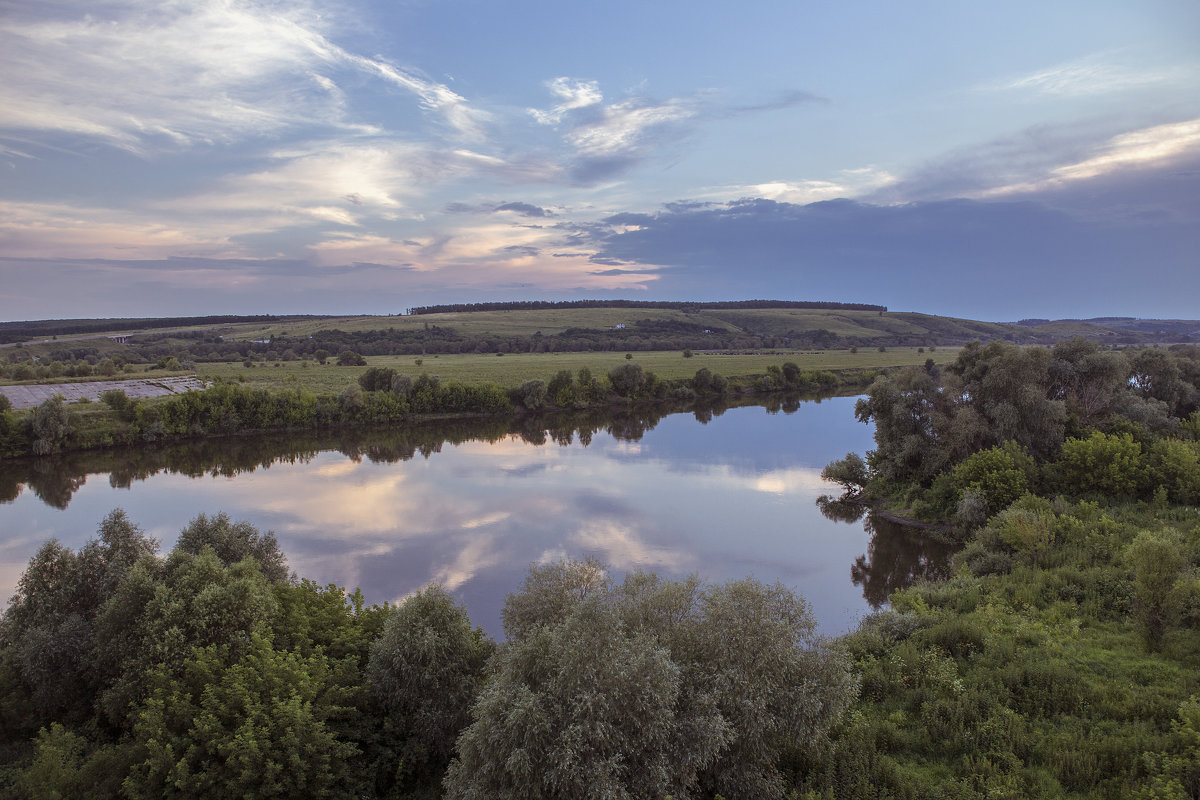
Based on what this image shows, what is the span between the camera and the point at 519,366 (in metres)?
82.2

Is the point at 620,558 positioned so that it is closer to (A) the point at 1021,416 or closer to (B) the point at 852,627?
(B) the point at 852,627

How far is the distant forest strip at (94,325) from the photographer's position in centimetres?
11906

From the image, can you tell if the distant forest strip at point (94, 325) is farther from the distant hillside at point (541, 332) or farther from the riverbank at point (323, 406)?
the riverbank at point (323, 406)

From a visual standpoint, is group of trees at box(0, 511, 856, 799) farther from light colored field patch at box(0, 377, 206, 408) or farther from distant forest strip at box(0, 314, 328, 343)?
distant forest strip at box(0, 314, 328, 343)

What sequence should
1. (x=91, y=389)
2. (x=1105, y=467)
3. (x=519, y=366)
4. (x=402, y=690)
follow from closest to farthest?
(x=402, y=690), (x=1105, y=467), (x=91, y=389), (x=519, y=366)

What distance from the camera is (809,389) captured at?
76688 mm

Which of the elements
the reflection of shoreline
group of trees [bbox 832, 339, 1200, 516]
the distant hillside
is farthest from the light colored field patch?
group of trees [bbox 832, 339, 1200, 516]

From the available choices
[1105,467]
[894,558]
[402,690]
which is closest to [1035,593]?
[894,558]

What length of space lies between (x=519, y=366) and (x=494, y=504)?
53.2 m

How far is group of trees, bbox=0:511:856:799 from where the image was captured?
25.6 feet

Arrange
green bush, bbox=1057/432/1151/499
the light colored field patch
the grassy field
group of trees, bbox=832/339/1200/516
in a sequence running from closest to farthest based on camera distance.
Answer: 1. green bush, bbox=1057/432/1151/499
2. group of trees, bbox=832/339/1200/516
3. the light colored field patch
4. the grassy field

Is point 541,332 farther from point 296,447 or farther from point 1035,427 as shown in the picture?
point 1035,427

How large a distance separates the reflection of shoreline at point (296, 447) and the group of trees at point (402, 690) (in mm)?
26133

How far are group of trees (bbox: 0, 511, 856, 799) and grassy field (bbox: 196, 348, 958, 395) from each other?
48.8 meters
